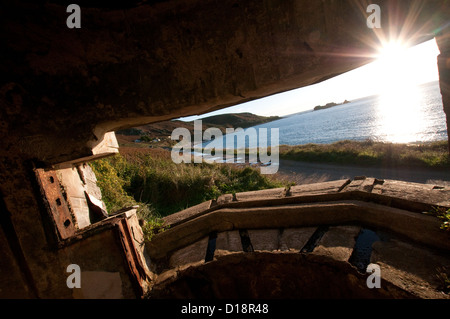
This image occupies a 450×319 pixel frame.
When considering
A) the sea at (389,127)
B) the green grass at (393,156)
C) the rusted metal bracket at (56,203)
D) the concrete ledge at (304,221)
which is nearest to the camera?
the rusted metal bracket at (56,203)

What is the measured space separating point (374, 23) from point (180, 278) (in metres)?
2.99

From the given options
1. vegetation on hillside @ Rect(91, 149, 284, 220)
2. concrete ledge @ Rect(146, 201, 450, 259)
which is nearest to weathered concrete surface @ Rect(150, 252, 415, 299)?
concrete ledge @ Rect(146, 201, 450, 259)

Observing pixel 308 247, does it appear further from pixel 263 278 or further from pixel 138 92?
pixel 138 92

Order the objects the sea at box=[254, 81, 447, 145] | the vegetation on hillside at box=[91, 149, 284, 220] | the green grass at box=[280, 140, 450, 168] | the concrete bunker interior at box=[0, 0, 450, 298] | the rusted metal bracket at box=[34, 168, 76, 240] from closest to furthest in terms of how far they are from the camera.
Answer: the concrete bunker interior at box=[0, 0, 450, 298] → the rusted metal bracket at box=[34, 168, 76, 240] → the vegetation on hillside at box=[91, 149, 284, 220] → the green grass at box=[280, 140, 450, 168] → the sea at box=[254, 81, 447, 145]

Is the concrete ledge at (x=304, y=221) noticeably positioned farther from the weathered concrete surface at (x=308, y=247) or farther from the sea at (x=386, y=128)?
the sea at (x=386, y=128)

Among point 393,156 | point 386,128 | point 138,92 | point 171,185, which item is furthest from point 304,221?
point 386,128

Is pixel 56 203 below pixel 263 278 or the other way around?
the other way around

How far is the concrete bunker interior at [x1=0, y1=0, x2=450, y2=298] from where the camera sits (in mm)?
1738

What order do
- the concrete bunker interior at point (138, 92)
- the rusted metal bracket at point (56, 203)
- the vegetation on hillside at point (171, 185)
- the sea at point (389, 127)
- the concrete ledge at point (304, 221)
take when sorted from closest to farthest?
the concrete bunker interior at point (138, 92) → the rusted metal bracket at point (56, 203) → the concrete ledge at point (304, 221) → the vegetation on hillside at point (171, 185) → the sea at point (389, 127)

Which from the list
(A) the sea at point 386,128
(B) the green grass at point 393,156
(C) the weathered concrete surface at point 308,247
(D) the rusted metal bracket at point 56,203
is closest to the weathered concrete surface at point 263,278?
(C) the weathered concrete surface at point 308,247

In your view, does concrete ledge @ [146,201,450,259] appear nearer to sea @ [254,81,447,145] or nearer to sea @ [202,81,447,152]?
sea @ [202,81,447,152]

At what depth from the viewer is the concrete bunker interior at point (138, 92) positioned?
5.70 feet

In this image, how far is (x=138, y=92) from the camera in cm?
194
